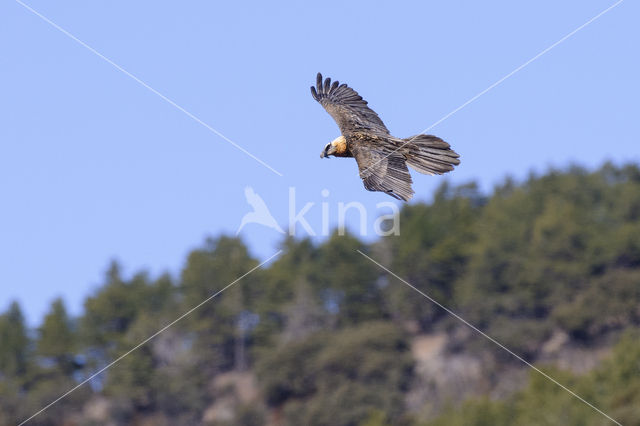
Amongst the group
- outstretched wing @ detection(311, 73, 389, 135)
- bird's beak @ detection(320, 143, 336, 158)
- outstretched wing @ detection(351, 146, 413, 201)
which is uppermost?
outstretched wing @ detection(311, 73, 389, 135)

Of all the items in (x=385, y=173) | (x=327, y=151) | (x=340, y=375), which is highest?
(x=340, y=375)

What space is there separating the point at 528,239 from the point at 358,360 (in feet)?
56.4

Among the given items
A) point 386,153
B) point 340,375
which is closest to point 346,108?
point 386,153

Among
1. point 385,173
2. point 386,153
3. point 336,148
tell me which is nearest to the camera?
point 385,173

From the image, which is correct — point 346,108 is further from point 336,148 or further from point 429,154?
point 429,154

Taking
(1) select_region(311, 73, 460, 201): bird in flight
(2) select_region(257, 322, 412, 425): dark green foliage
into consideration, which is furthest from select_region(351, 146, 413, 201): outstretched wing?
(2) select_region(257, 322, 412, 425): dark green foliage

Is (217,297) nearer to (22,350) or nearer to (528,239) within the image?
(22,350)

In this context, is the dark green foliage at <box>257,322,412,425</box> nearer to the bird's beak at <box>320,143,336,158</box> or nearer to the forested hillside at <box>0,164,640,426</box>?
the forested hillside at <box>0,164,640,426</box>

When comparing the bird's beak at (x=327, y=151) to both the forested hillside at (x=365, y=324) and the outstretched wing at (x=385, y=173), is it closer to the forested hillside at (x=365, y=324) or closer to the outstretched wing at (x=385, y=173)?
the outstretched wing at (x=385, y=173)

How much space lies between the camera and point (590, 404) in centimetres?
5319

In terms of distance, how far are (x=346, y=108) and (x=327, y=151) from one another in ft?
4.45

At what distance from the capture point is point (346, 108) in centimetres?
1961

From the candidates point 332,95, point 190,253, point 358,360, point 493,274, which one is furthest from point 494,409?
point 332,95

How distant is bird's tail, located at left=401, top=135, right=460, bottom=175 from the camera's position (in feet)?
55.9
